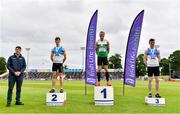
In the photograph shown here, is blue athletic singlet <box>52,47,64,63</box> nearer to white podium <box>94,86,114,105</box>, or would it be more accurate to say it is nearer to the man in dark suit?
the man in dark suit

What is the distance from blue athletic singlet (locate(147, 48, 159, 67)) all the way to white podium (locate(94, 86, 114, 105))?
1758 mm

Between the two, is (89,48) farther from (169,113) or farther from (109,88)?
(169,113)

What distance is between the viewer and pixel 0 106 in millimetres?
11352

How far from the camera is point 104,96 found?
1190 cm

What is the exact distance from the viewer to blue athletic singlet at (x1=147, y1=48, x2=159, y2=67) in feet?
40.3

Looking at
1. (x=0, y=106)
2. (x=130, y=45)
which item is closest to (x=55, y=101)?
(x=0, y=106)

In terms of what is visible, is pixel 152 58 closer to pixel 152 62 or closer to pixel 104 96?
pixel 152 62

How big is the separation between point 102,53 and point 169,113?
3.64m

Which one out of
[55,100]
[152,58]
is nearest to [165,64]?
[152,58]

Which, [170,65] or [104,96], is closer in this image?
[104,96]

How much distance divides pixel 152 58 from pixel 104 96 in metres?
2.29

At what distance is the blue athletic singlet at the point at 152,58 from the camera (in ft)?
40.3

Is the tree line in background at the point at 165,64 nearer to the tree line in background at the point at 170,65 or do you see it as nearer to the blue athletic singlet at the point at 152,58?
the tree line in background at the point at 170,65

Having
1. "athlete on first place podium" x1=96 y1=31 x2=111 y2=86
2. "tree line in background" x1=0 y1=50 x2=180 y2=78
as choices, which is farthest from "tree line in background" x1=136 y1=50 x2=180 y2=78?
"athlete on first place podium" x1=96 y1=31 x2=111 y2=86
